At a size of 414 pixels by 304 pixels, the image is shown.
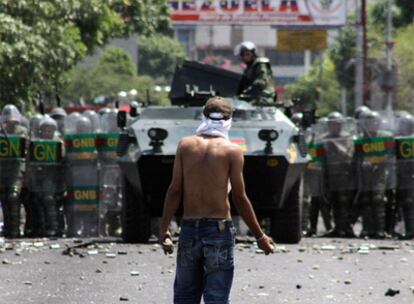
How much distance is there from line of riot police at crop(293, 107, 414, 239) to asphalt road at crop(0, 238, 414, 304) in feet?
8.09

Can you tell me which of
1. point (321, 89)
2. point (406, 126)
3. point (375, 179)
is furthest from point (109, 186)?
point (321, 89)

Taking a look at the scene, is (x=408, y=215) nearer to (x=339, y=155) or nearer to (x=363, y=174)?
(x=363, y=174)

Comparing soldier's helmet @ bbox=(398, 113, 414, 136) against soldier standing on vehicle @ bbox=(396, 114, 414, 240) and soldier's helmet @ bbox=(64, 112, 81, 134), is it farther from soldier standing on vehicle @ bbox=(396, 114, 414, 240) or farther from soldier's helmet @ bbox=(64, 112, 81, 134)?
soldier's helmet @ bbox=(64, 112, 81, 134)

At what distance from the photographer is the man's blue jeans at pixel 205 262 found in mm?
10133

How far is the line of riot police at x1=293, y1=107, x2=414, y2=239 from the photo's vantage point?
888 inches

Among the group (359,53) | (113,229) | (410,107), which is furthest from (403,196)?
(410,107)

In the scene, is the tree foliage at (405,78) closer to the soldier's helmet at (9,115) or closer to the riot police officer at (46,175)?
the soldier's helmet at (9,115)

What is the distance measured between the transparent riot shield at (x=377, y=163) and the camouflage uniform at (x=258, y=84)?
185 cm

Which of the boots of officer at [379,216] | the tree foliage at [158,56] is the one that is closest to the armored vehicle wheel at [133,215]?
the boots of officer at [379,216]

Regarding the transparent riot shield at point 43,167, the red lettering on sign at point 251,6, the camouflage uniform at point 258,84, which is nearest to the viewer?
the camouflage uniform at point 258,84

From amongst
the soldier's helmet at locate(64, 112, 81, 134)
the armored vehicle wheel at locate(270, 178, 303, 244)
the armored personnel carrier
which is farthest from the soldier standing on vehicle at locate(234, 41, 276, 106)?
the soldier's helmet at locate(64, 112, 81, 134)

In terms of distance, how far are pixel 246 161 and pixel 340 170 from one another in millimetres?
4211

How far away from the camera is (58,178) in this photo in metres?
22.4

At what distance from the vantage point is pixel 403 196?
22.5 metres
